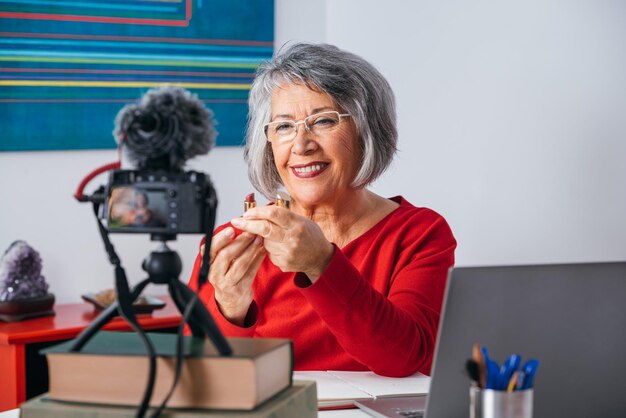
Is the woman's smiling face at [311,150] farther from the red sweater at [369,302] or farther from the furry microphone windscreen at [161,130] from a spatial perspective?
the furry microphone windscreen at [161,130]

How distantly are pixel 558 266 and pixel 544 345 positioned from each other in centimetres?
10

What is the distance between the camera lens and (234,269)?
5.23 ft

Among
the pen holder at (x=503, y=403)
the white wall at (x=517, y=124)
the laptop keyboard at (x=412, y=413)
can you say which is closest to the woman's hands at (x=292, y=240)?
the laptop keyboard at (x=412, y=413)

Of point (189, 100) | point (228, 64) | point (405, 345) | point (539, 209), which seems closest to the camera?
point (189, 100)

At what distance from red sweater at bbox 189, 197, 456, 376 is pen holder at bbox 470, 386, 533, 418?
56 centimetres

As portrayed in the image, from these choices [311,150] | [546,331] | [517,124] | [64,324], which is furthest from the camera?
[64,324]

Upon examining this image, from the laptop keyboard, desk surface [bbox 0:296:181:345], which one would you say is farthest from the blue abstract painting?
the laptop keyboard

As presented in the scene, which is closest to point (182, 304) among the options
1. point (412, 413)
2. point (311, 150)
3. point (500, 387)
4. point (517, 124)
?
point (500, 387)

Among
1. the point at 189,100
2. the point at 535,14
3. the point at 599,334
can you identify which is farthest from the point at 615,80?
the point at 189,100

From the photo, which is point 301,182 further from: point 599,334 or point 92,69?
point 92,69

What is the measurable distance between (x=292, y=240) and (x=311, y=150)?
17.5 inches

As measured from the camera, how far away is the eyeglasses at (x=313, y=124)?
1866 millimetres

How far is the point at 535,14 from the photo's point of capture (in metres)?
2.14

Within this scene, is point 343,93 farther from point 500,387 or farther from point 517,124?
point 500,387
